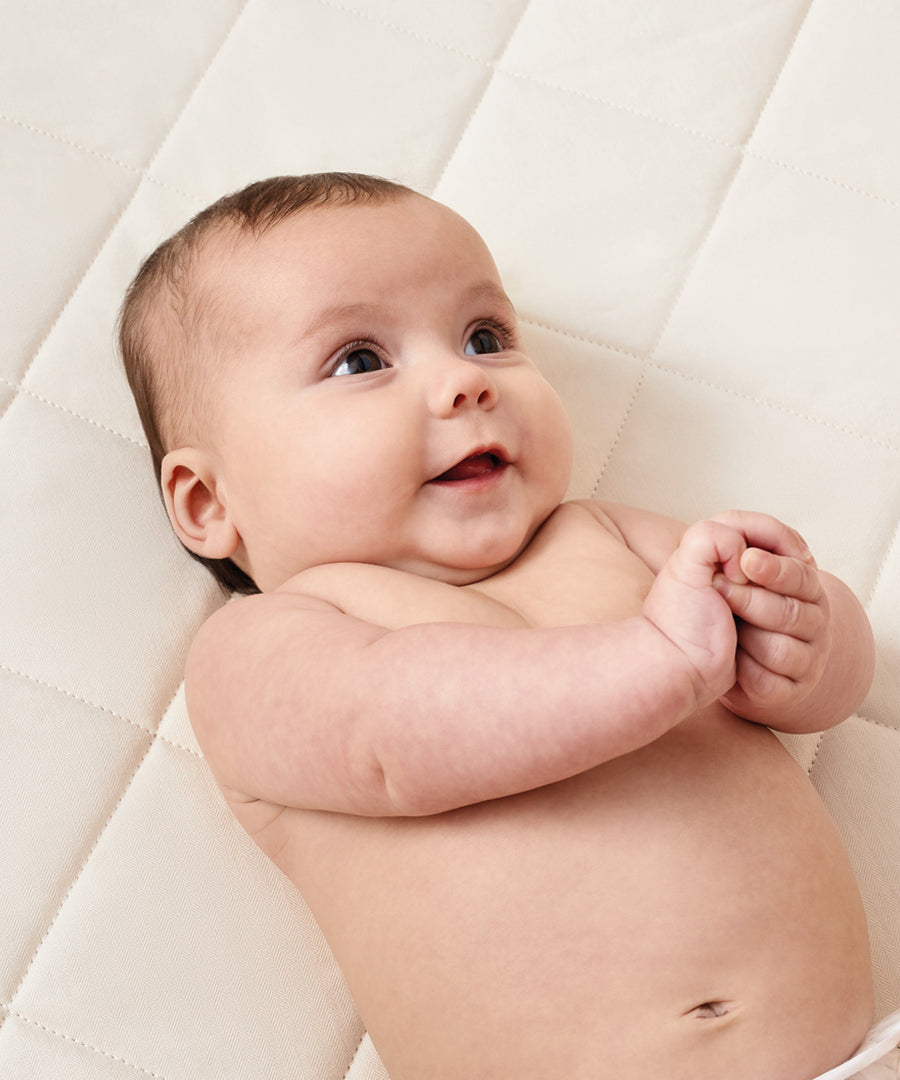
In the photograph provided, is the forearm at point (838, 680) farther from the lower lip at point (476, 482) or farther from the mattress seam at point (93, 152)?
the mattress seam at point (93, 152)

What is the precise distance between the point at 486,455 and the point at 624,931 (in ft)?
1.33

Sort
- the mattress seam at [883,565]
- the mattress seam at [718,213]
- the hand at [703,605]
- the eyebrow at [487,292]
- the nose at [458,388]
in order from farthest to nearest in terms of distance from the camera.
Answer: the mattress seam at [718,213]
the mattress seam at [883,565]
the eyebrow at [487,292]
the nose at [458,388]
the hand at [703,605]

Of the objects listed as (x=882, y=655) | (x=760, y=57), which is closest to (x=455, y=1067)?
(x=882, y=655)

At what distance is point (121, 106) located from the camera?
1.40 meters

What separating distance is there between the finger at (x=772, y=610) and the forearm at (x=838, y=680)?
0.14 meters

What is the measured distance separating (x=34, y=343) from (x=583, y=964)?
2.83ft

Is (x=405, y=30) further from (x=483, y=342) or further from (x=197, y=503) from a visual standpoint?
(x=197, y=503)

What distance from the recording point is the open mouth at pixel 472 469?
1015 mm

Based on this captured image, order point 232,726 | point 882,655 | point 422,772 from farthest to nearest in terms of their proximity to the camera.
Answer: point 882,655
point 232,726
point 422,772

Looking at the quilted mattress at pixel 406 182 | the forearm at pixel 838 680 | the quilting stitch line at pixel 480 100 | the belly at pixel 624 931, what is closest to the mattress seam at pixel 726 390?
the quilted mattress at pixel 406 182

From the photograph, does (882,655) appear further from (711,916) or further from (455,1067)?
(455,1067)

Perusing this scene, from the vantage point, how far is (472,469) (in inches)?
40.2

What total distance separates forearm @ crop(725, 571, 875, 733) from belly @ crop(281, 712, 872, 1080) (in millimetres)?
91

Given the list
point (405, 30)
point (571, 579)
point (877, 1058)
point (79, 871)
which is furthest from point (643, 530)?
point (405, 30)
